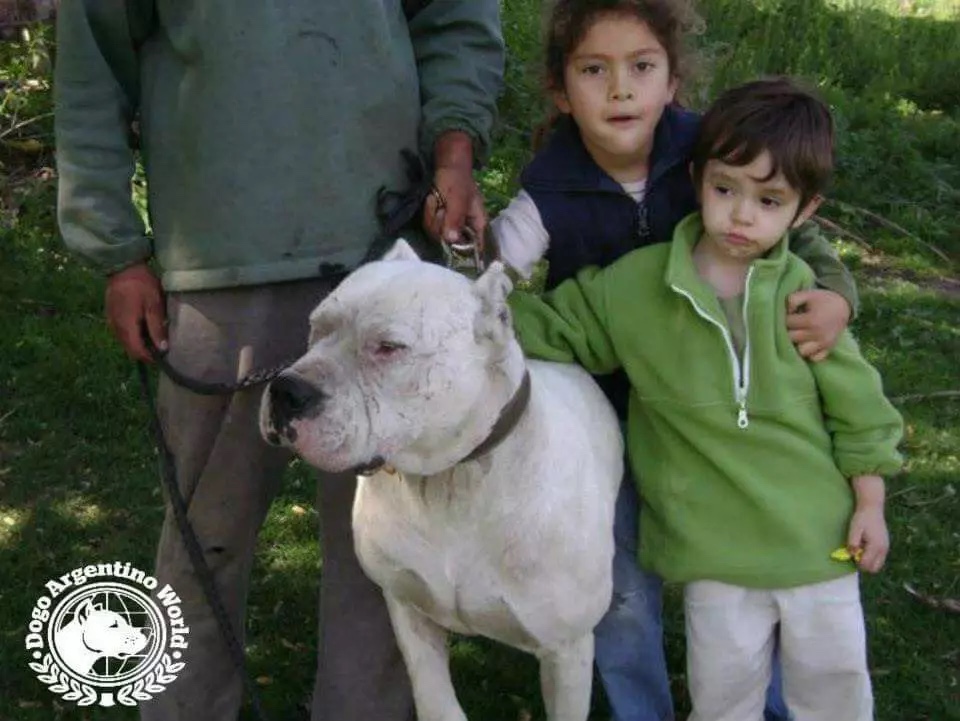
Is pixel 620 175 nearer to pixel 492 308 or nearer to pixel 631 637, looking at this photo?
pixel 492 308

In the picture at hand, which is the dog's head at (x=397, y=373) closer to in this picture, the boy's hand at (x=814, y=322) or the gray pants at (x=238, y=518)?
the gray pants at (x=238, y=518)

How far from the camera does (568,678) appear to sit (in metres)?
2.93

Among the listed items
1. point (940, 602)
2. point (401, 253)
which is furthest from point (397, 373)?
point (940, 602)

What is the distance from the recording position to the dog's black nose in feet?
7.68

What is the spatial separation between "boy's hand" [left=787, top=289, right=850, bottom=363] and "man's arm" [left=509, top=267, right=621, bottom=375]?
16.7 inches

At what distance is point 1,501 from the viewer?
16.9 ft

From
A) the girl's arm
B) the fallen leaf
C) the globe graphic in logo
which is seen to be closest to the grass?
the fallen leaf

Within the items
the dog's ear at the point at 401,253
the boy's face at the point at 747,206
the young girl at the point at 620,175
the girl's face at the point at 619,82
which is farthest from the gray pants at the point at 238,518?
the boy's face at the point at 747,206

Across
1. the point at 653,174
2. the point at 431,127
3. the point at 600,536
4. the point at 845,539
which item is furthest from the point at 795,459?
the point at 431,127

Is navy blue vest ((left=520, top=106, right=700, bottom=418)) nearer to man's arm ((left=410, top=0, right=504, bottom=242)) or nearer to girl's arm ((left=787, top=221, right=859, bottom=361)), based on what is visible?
man's arm ((left=410, top=0, right=504, bottom=242))

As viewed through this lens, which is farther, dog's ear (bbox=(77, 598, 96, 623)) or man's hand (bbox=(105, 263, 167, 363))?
dog's ear (bbox=(77, 598, 96, 623))

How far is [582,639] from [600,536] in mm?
252

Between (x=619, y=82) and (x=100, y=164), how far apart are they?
1168 mm

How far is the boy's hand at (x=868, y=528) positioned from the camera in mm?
2928
